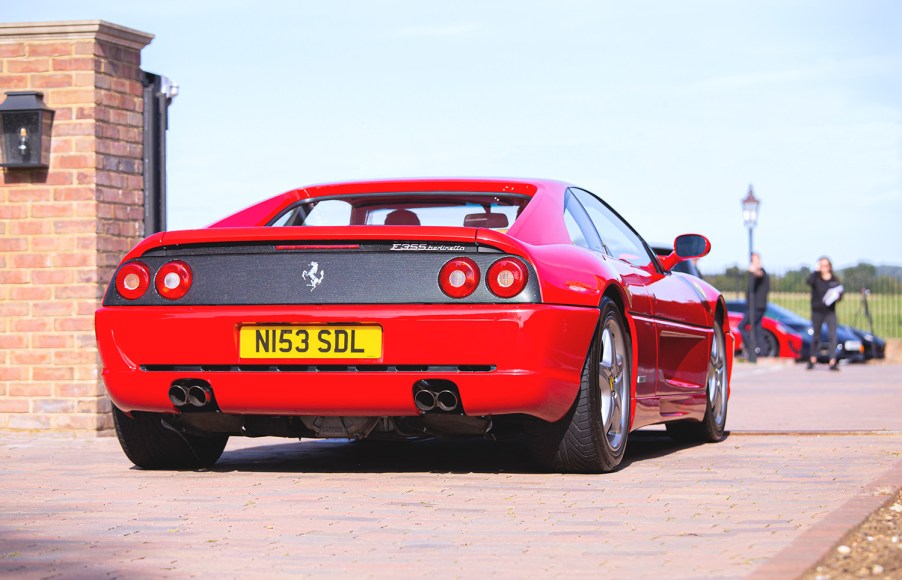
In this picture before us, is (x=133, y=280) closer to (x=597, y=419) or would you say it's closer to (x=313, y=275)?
(x=313, y=275)

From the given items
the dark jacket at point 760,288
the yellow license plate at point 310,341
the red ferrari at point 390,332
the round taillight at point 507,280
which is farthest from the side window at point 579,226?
the dark jacket at point 760,288

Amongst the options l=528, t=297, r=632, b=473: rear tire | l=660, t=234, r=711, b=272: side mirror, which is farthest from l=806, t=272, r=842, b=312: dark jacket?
l=528, t=297, r=632, b=473: rear tire

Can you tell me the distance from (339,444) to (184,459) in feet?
5.80

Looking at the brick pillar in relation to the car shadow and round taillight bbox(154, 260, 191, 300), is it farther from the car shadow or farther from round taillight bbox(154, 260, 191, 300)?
round taillight bbox(154, 260, 191, 300)

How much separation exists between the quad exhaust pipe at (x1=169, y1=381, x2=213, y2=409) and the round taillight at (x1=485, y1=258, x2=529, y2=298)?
4.24 feet

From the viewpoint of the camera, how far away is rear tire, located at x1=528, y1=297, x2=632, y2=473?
630 centimetres

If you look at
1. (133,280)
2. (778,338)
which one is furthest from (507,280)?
(778,338)

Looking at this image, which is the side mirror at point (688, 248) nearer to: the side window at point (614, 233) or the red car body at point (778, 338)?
the side window at point (614, 233)

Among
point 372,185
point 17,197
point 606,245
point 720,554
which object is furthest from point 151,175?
point 720,554

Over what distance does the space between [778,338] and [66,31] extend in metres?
22.2

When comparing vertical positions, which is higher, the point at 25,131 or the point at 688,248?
the point at 25,131

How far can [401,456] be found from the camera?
7637mm

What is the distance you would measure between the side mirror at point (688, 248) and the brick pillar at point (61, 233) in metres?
3.51

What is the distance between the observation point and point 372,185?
7.12m
